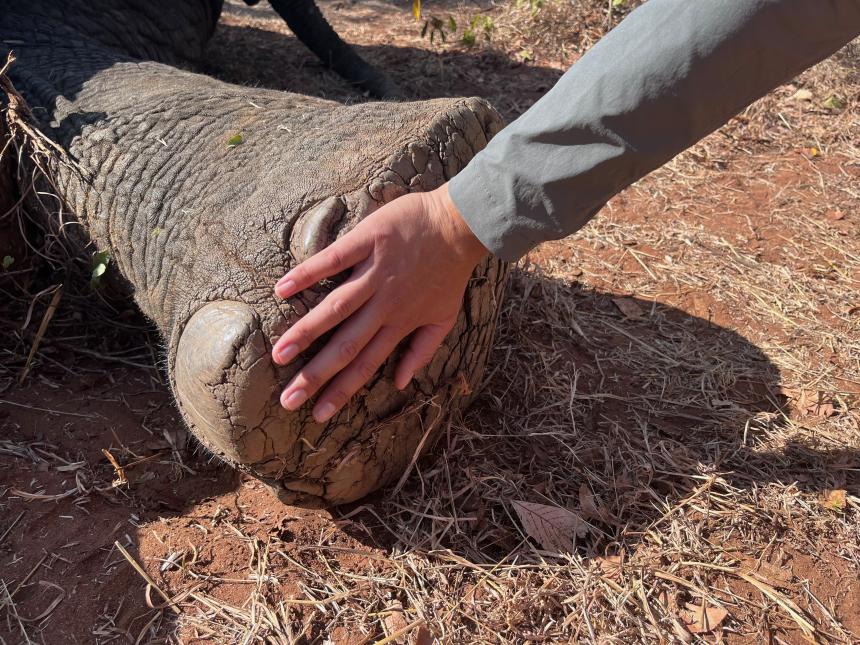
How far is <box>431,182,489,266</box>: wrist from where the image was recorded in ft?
4.74

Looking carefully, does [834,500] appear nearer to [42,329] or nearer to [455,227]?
[455,227]

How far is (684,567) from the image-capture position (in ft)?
5.33

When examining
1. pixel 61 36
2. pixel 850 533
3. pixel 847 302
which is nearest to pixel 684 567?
pixel 850 533

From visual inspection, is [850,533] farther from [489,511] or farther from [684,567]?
[489,511]

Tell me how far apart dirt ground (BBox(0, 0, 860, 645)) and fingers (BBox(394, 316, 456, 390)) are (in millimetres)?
376

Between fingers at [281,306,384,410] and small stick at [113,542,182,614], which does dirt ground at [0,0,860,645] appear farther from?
fingers at [281,306,384,410]

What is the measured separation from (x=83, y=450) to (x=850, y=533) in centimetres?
191

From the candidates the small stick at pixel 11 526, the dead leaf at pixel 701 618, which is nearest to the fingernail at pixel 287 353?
the small stick at pixel 11 526

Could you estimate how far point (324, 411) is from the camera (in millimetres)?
1421

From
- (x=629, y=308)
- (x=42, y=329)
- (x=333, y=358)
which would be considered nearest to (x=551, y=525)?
(x=333, y=358)

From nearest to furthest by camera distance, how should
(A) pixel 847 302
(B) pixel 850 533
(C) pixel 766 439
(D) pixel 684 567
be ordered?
(D) pixel 684 567
(B) pixel 850 533
(C) pixel 766 439
(A) pixel 847 302

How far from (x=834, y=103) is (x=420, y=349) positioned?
331 centimetres

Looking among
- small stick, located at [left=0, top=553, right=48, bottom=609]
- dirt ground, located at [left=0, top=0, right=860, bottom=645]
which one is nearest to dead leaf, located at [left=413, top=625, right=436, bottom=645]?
dirt ground, located at [left=0, top=0, right=860, bottom=645]

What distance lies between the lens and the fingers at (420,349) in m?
1.52
